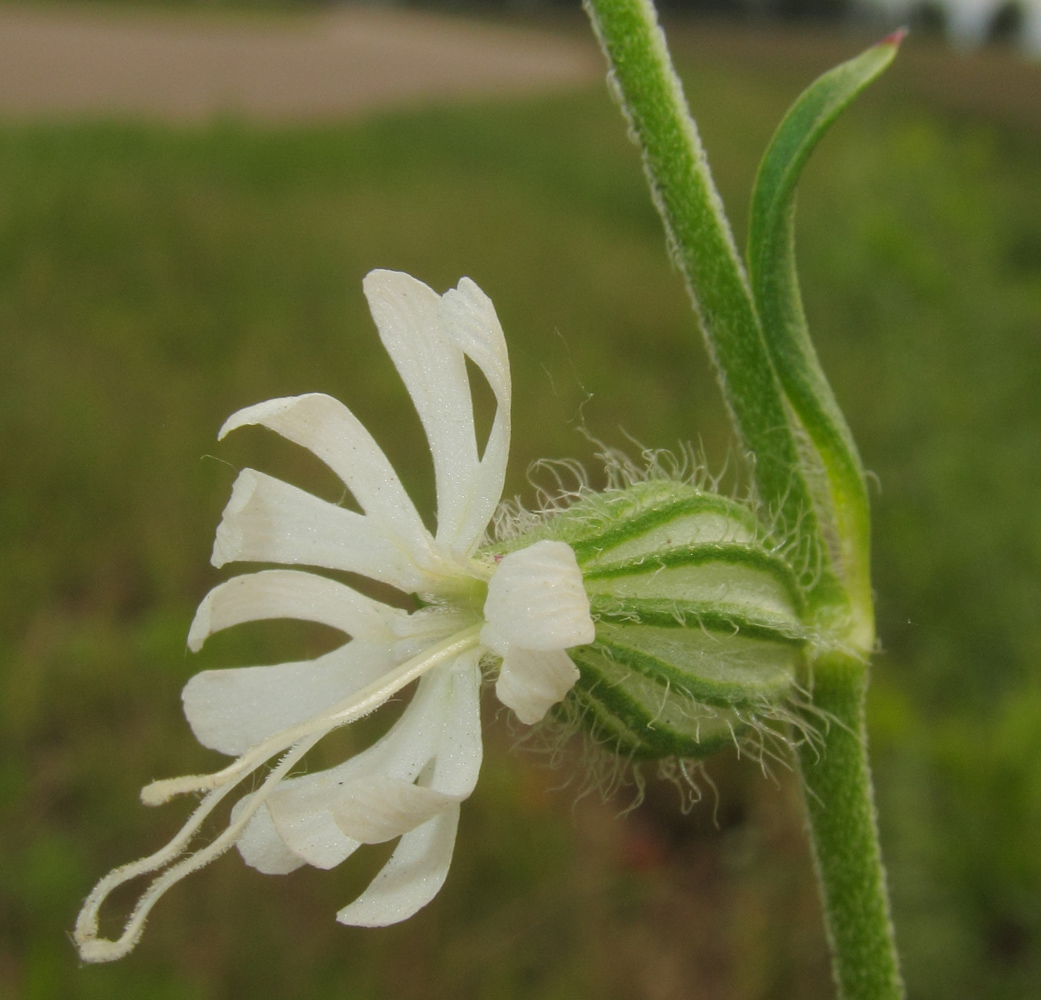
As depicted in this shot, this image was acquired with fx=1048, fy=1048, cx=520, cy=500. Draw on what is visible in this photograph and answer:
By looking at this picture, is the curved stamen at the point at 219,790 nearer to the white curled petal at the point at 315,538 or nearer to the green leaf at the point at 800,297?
the white curled petal at the point at 315,538

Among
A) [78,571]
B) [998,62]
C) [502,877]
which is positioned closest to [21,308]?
[78,571]

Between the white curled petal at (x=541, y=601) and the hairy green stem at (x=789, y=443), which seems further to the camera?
the hairy green stem at (x=789, y=443)

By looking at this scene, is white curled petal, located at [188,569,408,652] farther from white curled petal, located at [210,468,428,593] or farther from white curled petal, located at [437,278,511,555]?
white curled petal, located at [437,278,511,555]

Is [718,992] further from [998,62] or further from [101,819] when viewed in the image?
[998,62]

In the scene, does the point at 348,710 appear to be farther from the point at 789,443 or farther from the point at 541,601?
the point at 789,443

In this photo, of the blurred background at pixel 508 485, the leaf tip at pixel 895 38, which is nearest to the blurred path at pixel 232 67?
the blurred background at pixel 508 485

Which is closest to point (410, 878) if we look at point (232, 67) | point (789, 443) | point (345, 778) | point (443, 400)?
point (345, 778)
